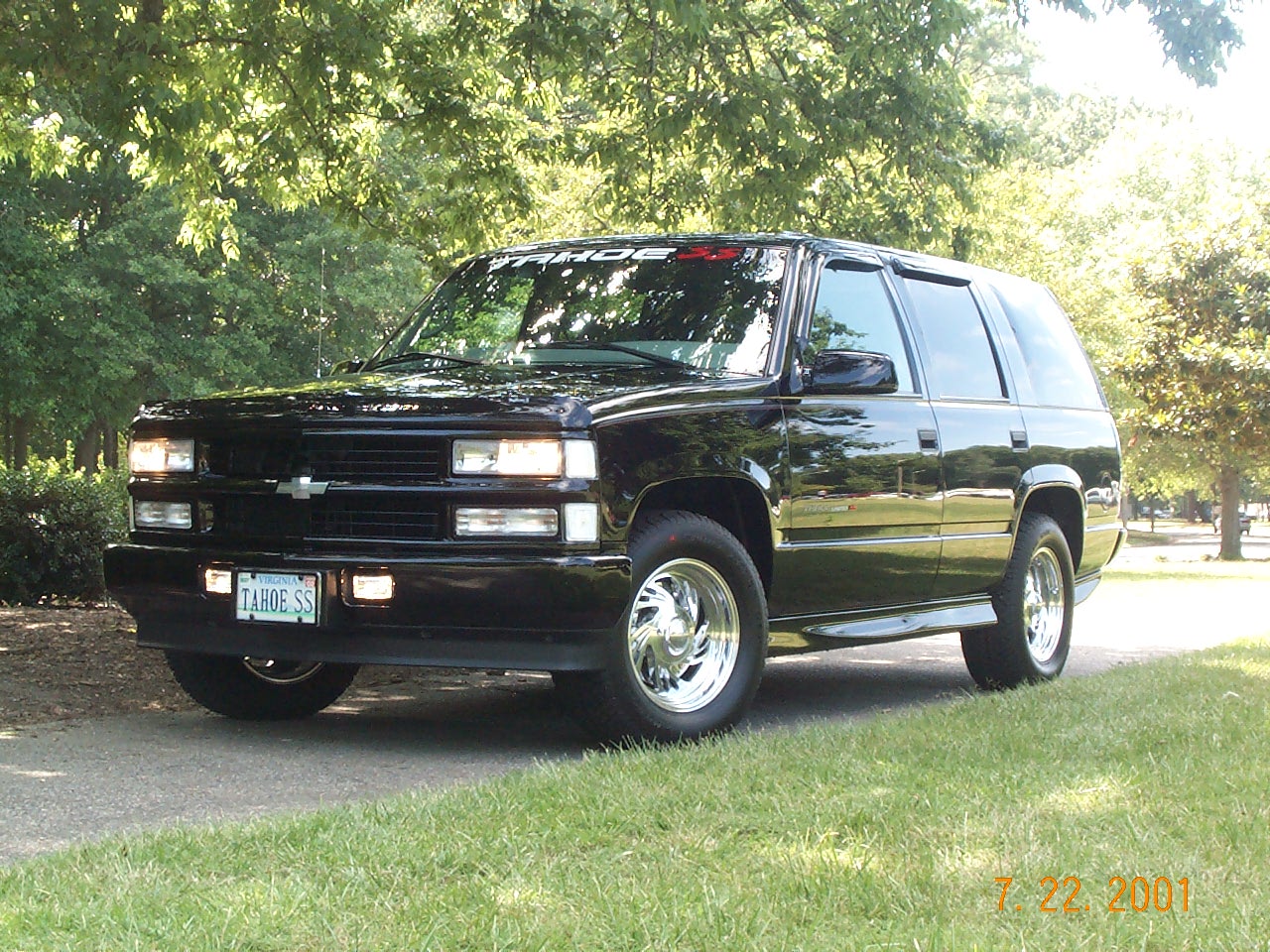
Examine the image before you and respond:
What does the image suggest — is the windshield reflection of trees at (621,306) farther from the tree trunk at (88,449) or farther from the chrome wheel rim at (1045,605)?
the tree trunk at (88,449)

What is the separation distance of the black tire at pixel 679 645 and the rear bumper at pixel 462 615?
0.16m

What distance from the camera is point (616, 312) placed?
24.2 feet

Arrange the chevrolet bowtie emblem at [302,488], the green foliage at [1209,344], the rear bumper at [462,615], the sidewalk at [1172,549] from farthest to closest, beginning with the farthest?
the sidewalk at [1172,549] → the green foliage at [1209,344] → the chevrolet bowtie emblem at [302,488] → the rear bumper at [462,615]

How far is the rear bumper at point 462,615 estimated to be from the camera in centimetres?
591

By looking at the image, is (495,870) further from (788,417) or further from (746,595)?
(788,417)

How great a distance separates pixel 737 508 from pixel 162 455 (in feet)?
7.67

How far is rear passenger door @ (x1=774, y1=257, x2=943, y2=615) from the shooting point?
279 inches

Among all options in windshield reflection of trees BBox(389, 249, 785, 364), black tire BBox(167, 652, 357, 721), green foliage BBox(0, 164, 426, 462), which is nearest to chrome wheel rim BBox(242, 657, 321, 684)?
black tire BBox(167, 652, 357, 721)

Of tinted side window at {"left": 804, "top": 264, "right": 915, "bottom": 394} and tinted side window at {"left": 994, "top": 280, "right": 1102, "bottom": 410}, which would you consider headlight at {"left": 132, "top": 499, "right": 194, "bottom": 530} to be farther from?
tinted side window at {"left": 994, "top": 280, "right": 1102, "bottom": 410}

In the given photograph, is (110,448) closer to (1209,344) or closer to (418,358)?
(1209,344)

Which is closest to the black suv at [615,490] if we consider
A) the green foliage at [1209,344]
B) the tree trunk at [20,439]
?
the green foliage at [1209,344]

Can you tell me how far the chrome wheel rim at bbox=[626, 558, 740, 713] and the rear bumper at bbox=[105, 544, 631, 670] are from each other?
14.3 inches

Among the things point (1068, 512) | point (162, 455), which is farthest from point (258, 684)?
point (1068, 512)

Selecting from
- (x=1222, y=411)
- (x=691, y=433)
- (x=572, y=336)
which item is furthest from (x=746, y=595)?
(x=1222, y=411)
